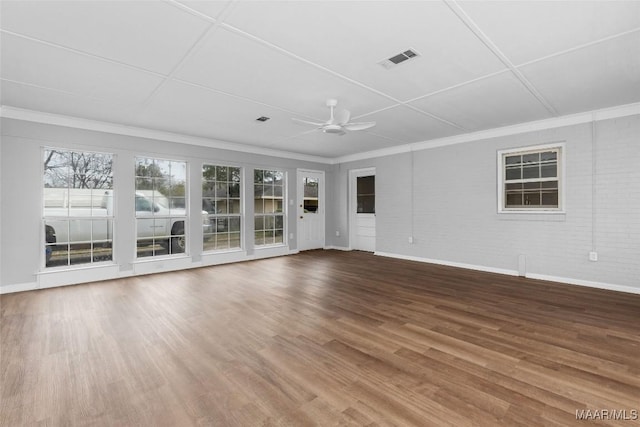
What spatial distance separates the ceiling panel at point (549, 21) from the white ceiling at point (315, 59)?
0.5 inches

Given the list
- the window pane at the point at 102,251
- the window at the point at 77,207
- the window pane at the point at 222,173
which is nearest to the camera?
the window at the point at 77,207

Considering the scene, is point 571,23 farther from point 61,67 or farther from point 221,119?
point 61,67

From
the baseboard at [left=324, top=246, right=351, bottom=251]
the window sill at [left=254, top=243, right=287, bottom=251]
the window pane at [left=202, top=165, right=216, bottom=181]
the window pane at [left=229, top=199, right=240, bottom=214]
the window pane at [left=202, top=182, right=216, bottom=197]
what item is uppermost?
the window pane at [left=202, top=165, right=216, bottom=181]

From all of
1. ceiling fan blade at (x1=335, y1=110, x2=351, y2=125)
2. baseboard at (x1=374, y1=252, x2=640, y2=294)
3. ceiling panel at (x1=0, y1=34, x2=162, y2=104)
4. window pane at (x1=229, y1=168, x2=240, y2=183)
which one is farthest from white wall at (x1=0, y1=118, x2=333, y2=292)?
baseboard at (x1=374, y1=252, x2=640, y2=294)

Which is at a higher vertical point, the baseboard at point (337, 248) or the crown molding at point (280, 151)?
the crown molding at point (280, 151)

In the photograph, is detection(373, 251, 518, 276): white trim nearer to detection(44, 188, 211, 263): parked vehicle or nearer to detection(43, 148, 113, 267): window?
detection(44, 188, 211, 263): parked vehicle

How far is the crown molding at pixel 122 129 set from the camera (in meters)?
4.32

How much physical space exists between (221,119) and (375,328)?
392 centimetres

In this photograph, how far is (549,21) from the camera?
2312mm

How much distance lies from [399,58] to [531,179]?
384 centimetres

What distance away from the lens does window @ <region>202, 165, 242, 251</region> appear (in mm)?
6285

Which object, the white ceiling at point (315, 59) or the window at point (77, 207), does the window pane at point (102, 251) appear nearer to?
the window at point (77, 207)

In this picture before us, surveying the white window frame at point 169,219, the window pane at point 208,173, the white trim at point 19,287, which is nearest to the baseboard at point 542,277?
the window pane at point 208,173

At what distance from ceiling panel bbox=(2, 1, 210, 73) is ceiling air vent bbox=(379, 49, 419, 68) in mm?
1692
